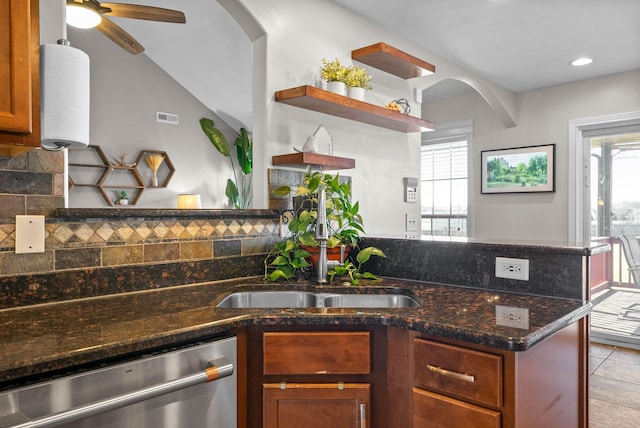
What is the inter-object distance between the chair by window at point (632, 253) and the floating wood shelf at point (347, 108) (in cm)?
Result: 238

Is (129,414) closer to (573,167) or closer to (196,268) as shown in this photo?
(196,268)

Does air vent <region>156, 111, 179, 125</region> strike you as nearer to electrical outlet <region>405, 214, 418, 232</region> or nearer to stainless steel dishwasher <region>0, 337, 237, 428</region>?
electrical outlet <region>405, 214, 418, 232</region>

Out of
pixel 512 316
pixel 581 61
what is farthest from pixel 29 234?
pixel 581 61

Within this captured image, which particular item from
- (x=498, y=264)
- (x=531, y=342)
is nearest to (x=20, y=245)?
(x=531, y=342)

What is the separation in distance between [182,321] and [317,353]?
1.42 feet

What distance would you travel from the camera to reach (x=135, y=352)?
1.13 m

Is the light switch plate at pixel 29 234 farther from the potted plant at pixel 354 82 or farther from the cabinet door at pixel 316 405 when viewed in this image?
the potted plant at pixel 354 82

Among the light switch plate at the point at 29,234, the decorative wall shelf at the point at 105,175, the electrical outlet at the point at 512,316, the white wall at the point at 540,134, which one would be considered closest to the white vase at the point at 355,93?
the electrical outlet at the point at 512,316

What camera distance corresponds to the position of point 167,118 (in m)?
4.91

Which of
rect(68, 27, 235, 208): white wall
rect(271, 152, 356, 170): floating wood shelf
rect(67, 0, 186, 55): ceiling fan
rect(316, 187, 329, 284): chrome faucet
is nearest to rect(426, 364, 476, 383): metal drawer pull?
rect(316, 187, 329, 284): chrome faucet

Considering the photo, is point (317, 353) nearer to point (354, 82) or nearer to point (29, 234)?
point (29, 234)

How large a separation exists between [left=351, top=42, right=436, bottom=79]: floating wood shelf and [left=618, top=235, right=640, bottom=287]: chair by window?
101 inches

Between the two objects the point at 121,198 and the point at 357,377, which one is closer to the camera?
the point at 357,377

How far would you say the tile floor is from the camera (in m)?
2.57
